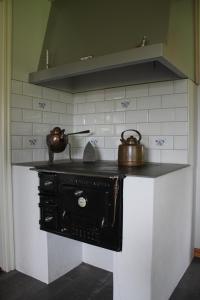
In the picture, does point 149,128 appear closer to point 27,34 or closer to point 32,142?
point 32,142

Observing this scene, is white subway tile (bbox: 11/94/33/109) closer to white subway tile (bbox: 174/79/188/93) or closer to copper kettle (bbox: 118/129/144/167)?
copper kettle (bbox: 118/129/144/167)

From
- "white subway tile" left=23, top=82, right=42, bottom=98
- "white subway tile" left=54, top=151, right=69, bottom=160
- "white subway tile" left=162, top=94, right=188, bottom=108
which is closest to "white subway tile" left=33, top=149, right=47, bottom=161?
"white subway tile" left=54, top=151, right=69, bottom=160

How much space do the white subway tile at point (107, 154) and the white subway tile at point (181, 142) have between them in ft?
1.69

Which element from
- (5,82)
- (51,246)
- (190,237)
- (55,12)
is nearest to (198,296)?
(190,237)

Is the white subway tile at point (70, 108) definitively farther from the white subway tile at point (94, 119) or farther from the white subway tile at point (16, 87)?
the white subway tile at point (16, 87)

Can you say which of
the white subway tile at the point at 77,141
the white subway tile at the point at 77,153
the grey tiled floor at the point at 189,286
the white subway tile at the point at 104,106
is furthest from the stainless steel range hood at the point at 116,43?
the grey tiled floor at the point at 189,286

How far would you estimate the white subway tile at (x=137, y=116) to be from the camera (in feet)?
6.17

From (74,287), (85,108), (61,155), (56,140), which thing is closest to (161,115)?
(85,108)

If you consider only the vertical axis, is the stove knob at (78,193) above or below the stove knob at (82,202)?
above

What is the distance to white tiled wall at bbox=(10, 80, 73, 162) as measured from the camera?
5.71 ft

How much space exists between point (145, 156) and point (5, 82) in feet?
3.70

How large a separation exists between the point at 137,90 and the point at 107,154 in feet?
1.86

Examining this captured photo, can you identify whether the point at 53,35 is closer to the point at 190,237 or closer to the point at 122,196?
the point at 122,196

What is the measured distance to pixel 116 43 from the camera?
152cm
